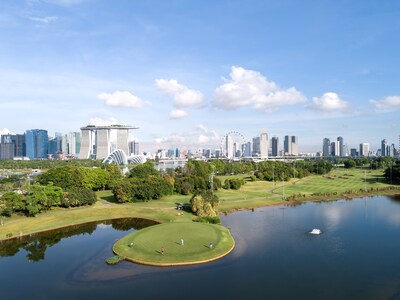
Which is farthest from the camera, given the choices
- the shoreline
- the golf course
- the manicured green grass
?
the manicured green grass

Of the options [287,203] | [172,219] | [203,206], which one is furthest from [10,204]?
[287,203]

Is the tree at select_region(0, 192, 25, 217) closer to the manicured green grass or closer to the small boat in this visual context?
the manicured green grass

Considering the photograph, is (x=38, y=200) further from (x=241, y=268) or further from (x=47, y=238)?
(x=241, y=268)

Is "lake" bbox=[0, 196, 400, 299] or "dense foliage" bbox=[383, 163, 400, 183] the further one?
"dense foliage" bbox=[383, 163, 400, 183]

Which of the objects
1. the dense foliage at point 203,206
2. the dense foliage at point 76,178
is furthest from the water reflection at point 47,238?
the dense foliage at point 76,178

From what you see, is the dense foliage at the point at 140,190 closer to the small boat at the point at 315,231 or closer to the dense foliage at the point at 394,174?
the small boat at the point at 315,231

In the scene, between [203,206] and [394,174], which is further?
[394,174]

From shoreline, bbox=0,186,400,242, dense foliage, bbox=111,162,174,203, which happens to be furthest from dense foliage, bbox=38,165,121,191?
shoreline, bbox=0,186,400,242
